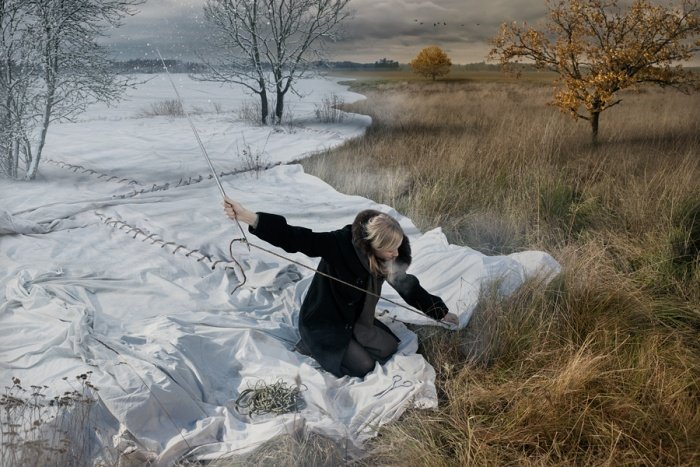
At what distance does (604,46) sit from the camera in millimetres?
3707

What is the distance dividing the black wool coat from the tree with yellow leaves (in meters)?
2.16

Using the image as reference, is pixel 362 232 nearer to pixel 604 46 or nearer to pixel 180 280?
pixel 180 280

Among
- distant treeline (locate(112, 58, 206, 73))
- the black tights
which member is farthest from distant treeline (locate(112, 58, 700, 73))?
the black tights

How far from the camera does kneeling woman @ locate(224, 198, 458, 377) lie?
2021 mm

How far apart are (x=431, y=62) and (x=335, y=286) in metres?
2.35

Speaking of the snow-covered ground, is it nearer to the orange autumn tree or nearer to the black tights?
the black tights

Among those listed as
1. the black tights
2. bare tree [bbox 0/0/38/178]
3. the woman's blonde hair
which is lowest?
the black tights

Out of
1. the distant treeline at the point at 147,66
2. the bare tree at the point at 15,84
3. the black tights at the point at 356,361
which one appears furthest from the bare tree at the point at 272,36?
the black tights at the point at 356,361

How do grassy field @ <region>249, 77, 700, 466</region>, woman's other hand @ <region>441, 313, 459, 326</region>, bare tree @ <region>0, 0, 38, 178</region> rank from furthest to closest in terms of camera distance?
bare tree @ <region>0, 0, 38, 178</region> → woman's other hand @ <region>441, 313, 459, 326</region> → grassy field @ <region>249, 77, 700, 466</region>

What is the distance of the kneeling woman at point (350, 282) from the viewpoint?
79.6 inches

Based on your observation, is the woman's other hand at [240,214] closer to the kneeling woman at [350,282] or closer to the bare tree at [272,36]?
the kneeling woman at [350,282]

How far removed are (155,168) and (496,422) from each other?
9.25 feet

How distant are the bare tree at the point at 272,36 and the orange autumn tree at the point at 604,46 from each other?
1282mm

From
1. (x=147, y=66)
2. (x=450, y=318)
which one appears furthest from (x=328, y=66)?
(x=450, y=318)
